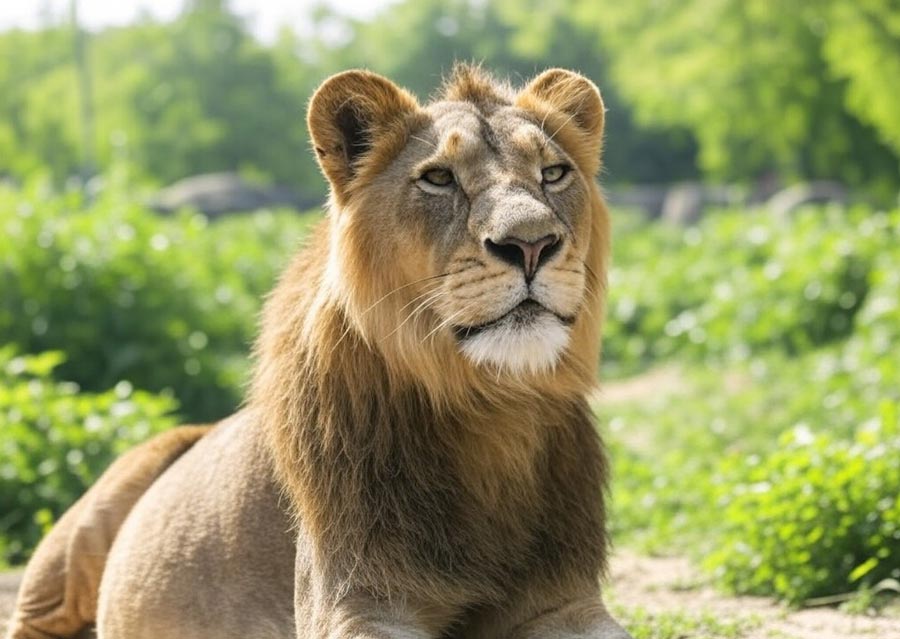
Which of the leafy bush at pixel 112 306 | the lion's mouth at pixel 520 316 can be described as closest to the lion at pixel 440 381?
the lion's mouth at pixel 520 316

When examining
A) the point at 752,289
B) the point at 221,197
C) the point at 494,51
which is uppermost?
the point at 494,51

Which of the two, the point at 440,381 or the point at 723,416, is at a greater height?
the point at 440,381

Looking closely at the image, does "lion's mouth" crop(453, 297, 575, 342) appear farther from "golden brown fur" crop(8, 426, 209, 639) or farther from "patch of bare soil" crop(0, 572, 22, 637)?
"patch of bare soil" crop(0, 572, 22, 637)

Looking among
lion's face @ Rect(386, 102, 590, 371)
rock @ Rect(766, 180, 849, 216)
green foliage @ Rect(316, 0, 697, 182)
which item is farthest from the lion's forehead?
green foliage @ Rect(316, 0, 697, 182)

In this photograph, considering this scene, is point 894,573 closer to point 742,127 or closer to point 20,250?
point 20,250

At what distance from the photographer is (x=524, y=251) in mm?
3457

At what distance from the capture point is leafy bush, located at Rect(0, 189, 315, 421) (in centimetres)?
1062

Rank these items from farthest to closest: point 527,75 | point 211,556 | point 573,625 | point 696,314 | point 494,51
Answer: point 494,51 < point 696,314 < point 527,75 < point 211,556 < point 573,625

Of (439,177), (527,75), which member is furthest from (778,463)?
(527,75)

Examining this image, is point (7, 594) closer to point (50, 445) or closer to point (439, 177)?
point (50, 445)

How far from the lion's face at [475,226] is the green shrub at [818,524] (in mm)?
2151

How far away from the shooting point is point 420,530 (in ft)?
12.3

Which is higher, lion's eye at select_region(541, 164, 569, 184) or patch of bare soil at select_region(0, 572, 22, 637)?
lion's eye at select_region(541, 164, 569, 184)

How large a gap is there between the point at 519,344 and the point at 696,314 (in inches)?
432
